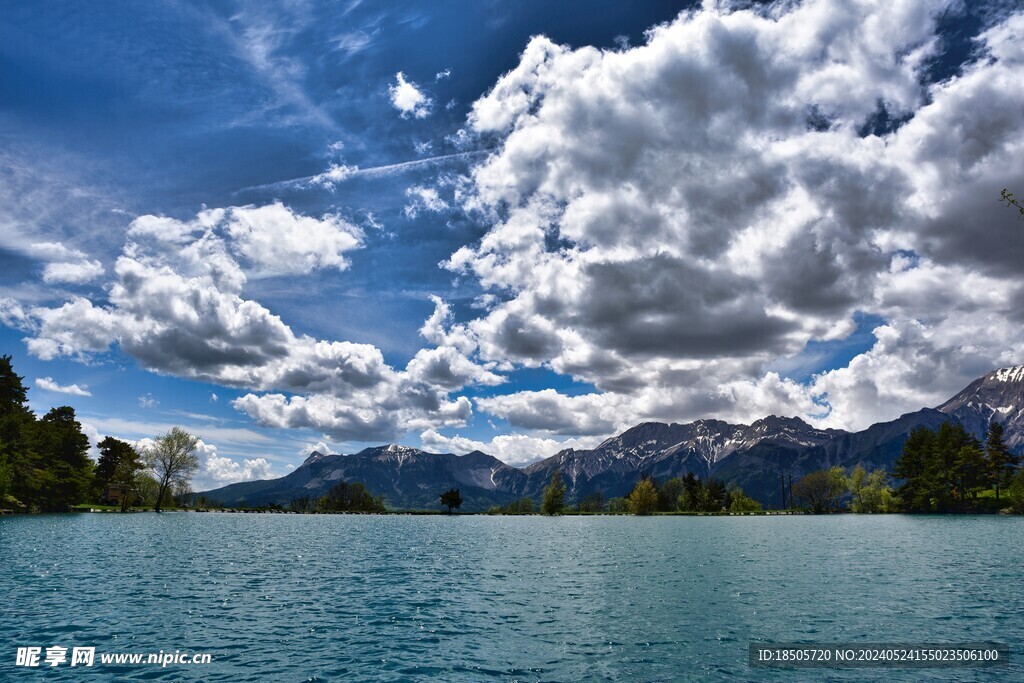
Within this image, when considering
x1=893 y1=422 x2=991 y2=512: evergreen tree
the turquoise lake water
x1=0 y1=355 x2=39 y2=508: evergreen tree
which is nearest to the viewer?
the turquoise lake water

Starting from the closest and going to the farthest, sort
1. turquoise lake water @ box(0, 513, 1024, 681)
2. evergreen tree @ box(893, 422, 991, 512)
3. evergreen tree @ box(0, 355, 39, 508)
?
turquoise lake water @ box(0, 513, 1024, 681)
evergreen tree @ box(0, 355, 39, 508)
evergreen tree @ box(893, 422, 991, 512)

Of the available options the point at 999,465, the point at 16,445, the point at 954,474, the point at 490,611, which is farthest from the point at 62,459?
the point at 999,465

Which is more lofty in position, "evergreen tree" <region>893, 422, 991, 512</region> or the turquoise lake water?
"evergreen tree" <region>893, 422, 991, 512</region>

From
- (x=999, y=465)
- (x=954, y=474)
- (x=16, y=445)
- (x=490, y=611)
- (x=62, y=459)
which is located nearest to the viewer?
(x=490, y=611)

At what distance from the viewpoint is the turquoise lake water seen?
2466cm

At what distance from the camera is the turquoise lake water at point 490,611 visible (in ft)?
80.9

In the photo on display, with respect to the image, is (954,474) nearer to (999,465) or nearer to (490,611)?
(999,465)

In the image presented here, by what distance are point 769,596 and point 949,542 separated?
5907 centimetres

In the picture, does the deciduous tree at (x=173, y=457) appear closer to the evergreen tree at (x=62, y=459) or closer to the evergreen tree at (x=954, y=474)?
the evergreen tree at (x=62, y=459)

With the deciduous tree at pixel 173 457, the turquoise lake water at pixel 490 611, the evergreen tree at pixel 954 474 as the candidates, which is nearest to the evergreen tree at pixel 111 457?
the deciduous tree at pixel 173 457

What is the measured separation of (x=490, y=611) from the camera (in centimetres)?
3697

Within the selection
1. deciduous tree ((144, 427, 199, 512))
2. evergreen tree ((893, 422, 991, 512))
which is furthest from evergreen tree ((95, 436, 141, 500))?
evergreen tree ((893, 422, 991, 512))

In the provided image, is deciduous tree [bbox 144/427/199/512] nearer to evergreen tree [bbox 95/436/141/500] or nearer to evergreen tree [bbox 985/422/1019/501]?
evergreen tree [bbox 95/436/141/500]

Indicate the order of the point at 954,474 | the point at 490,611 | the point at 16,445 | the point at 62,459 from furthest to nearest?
1. the point at 954,474
2. the point at 62,459
3. the point at 16,445
4. the point at 490,611
